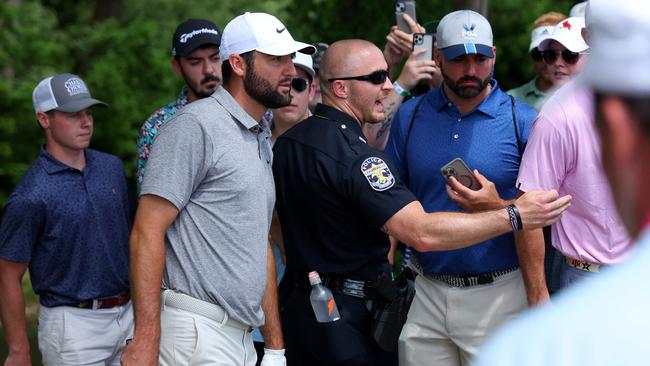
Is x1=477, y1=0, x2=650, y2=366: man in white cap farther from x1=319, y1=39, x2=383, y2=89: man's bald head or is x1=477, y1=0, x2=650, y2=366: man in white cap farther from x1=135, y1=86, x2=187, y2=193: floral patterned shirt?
x1=135, y1=86, x2=187, y2=193: floral patterned shirt

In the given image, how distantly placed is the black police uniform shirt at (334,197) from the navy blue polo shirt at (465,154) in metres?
0.48

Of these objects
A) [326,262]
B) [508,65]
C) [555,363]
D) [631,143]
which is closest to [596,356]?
[555,363]

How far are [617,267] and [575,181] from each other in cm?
316

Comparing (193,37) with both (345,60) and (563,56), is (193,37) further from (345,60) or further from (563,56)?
(563,56)

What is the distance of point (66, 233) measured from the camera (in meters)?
4.77

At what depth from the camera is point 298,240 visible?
4281 mm

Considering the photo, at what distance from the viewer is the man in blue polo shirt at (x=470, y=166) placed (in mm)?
4656

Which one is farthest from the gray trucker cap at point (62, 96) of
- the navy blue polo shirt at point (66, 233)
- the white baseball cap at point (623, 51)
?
the white baseball cap at point (623, 51)

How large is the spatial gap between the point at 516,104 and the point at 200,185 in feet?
5.73

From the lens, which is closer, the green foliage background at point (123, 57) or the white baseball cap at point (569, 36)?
the white baseball cap at point (569, 36)

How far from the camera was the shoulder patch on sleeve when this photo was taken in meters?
4.02

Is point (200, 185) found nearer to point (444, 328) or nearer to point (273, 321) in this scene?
point (273, 321)

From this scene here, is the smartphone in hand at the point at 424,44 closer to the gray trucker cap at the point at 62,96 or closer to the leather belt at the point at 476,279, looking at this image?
the leather belt at the point at 476,279

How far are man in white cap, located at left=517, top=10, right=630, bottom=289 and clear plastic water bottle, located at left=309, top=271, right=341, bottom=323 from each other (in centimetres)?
95
